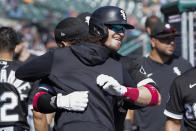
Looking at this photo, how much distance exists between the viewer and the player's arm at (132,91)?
2.98 m

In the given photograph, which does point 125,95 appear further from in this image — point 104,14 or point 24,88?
point 24,88

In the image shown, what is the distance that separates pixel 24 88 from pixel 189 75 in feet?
6.46

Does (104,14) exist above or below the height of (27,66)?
above

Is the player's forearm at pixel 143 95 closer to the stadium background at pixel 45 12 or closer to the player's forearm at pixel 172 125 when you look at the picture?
the player's forearm at pixel 172 125

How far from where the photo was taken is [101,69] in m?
3.22

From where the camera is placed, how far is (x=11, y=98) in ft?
15.5

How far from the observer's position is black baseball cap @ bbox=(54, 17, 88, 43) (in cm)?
441

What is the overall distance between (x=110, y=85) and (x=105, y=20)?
657mm

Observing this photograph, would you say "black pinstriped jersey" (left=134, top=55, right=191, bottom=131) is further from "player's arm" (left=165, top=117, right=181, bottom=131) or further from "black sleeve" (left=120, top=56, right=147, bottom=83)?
"black sleeve" (left=120, top=56, right=147, bottom=83)

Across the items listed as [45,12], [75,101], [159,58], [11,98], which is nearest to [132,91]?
[75,101]

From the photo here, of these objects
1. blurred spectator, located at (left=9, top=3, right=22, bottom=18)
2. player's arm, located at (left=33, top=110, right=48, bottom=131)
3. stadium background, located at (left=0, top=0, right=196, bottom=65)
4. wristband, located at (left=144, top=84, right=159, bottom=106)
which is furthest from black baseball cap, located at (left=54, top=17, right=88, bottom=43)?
blurred spectator, located at (left=9, top=3, right=22, bottom=18)

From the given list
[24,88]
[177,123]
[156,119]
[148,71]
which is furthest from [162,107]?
[24,88]

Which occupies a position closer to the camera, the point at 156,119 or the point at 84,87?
the point at 84,87

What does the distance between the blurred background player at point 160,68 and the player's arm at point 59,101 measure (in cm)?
265
